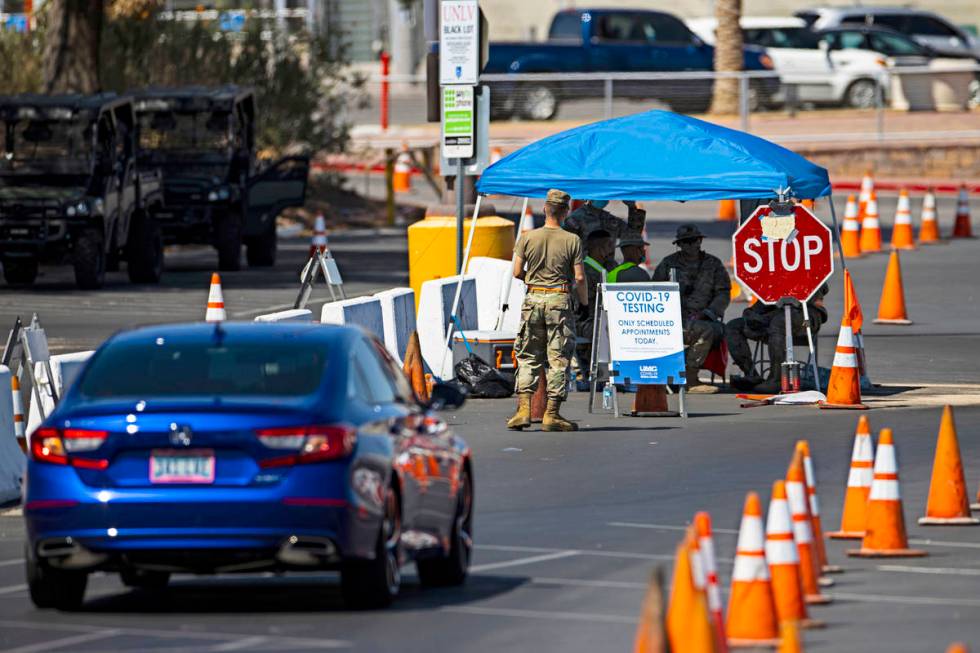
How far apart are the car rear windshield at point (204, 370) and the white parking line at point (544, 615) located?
3.77ft

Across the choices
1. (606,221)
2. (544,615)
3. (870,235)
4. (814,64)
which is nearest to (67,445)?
(544,615)

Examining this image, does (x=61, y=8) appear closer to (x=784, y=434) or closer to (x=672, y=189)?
(x=672, y=189)

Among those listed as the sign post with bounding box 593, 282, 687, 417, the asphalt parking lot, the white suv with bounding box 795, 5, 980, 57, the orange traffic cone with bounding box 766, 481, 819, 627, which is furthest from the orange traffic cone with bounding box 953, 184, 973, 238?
the orange traffic cone with bounding box 766, 481, 819, 627

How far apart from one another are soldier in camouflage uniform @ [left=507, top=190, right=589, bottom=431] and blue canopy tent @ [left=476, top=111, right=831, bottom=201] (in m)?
2.47

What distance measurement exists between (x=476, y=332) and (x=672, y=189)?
6.95ft

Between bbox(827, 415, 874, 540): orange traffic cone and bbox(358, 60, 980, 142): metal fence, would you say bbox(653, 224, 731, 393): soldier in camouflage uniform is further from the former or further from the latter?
bbox(358, 60, 980, 142): metal fence

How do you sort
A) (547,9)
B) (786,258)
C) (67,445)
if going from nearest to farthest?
(67,445)
(786,258)
(547,9)

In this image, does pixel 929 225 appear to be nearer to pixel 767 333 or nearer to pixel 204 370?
pixel 767 333

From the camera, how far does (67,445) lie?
9.35m

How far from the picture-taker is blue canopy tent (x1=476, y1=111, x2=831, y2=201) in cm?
1848

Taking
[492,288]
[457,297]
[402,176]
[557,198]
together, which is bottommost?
[402,176]

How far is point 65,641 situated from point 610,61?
3926 cm

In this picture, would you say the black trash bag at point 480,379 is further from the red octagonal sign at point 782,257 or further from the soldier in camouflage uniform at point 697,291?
the red octagonal sign at point 782,257

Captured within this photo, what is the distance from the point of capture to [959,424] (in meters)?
16.9
